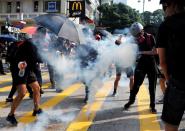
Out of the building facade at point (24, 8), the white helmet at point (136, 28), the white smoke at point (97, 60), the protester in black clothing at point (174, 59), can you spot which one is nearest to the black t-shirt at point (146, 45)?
the white helmet at point (136, 28)

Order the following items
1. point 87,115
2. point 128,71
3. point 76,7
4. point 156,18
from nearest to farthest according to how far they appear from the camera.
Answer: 1. point 87,115
2. point 128,71
3. point 156,18
4. point 76,7

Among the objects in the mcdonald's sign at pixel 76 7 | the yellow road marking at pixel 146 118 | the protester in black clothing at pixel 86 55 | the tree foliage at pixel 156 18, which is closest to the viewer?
the yellow road marking at pixel 146 118

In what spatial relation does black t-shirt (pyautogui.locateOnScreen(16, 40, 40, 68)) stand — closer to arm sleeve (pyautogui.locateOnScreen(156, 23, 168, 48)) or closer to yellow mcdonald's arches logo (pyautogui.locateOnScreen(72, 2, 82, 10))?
arm sleeve (pyautogui.locateOnScreen(156, 23, 168, 48))

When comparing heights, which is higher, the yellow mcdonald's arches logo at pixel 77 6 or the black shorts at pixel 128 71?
the yellow mcdonald's arches logo at pixel 77 6

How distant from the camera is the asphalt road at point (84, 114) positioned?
715cm

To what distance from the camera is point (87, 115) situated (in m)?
8.31

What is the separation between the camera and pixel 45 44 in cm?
863

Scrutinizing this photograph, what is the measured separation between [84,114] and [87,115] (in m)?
0.13

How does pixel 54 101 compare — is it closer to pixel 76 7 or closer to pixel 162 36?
pixel 162 36

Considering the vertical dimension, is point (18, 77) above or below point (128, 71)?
above

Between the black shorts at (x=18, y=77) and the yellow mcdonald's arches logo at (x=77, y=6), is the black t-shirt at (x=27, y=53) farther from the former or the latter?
the yellow mcdonald's arches logo at (x=77, y=6)

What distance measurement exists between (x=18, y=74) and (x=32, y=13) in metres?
49.9

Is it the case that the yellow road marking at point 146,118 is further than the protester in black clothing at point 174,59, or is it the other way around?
the yellow road marking at point 146,118

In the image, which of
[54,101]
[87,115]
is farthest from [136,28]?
[54,101]
